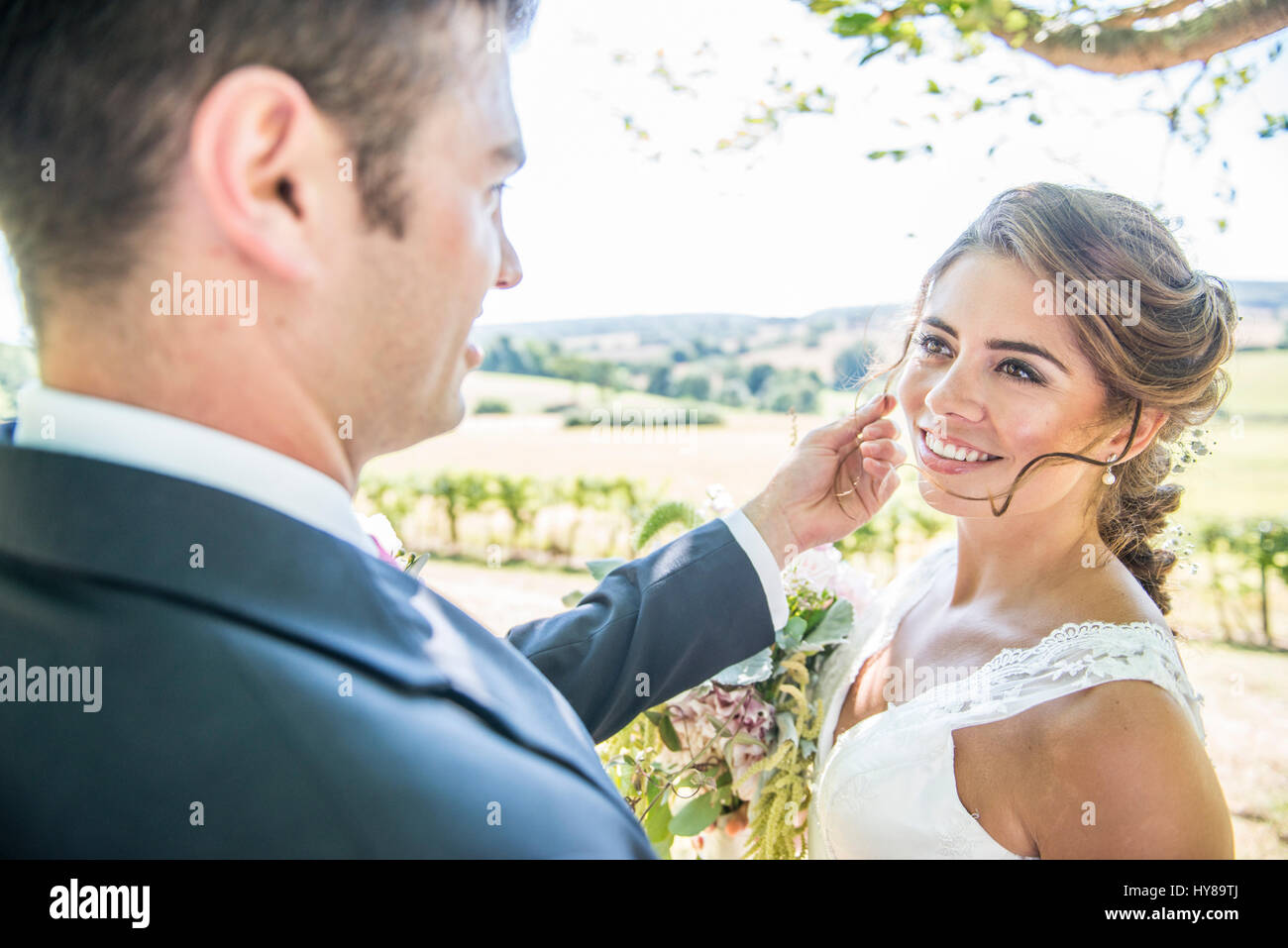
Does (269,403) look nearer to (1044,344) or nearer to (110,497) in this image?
(110,497)

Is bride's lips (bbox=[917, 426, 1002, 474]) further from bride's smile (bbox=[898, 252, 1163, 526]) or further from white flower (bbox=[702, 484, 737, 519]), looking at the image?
white flower (bbox=[702, 484, 737, 519])

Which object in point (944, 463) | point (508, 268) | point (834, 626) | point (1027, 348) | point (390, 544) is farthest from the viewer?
point (834, 626)

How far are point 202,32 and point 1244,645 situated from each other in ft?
29.8

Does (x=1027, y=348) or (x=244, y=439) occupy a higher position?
(x=1027, y=348)

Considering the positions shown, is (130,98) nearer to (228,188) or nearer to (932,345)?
(228,188)

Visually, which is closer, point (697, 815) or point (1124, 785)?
point (1124, 785)

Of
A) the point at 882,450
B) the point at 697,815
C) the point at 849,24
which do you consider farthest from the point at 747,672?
the point at 849,24

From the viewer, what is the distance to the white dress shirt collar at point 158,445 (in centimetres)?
79

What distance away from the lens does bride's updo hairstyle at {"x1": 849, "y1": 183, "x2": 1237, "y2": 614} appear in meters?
2.10

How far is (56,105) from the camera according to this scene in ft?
2.62

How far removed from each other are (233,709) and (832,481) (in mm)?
1693

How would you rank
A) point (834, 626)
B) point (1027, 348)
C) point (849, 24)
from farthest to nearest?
point (849, 24)
point (834, 626)
point (1027, 348)

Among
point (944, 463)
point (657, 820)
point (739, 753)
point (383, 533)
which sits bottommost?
point (657, 820)

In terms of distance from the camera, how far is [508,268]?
1.13m
